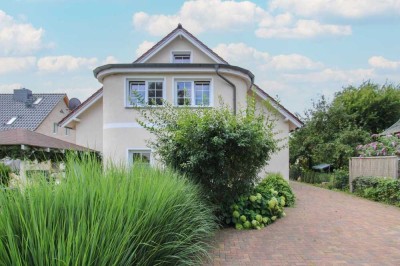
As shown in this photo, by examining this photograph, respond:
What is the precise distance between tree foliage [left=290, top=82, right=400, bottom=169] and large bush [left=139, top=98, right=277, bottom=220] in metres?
16.7

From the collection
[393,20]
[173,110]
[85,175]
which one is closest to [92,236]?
[85,175]

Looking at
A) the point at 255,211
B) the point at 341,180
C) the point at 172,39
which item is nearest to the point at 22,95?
the point at 172,39

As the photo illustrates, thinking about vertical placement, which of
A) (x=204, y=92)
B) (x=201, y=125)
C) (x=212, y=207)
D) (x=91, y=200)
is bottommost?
(x=212, y=207)

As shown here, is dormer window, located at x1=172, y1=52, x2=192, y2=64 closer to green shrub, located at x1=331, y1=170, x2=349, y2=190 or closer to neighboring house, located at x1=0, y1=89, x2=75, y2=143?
green shrub, located at x1=331, y1=170, x2=349, y2=190

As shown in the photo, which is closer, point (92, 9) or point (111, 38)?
point (92, 9)

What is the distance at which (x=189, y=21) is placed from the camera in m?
17.5

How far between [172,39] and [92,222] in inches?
545

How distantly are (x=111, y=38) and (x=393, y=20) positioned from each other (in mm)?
12070

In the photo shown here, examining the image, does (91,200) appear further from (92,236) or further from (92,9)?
(92,9)

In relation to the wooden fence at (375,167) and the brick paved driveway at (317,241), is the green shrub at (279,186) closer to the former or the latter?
the brick paved driveway at (317,241)

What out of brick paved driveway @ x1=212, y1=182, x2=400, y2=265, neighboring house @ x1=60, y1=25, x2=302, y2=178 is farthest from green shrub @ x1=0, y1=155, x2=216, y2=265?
neighboring house @ x1=60, y1=25, x2=302, y2=178

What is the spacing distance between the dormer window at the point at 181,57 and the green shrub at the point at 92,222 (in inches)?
483

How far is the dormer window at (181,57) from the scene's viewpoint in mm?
16297

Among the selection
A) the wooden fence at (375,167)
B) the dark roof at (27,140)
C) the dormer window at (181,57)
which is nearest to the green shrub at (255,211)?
the dark roof at (27,140)
